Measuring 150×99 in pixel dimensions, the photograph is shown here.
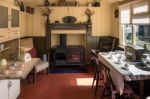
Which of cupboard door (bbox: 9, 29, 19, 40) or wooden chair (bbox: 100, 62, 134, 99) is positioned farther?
cupboard door (bbox: 9, 29, 19, 40)

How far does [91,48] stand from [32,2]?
2.43 meters

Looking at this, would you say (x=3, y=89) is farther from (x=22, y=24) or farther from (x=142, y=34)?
(x=22, y=24)

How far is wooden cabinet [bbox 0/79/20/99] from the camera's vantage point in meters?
3.42

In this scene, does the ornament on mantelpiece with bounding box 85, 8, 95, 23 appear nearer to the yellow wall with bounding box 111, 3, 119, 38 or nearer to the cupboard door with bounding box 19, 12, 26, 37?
the yellow wall with bounding box 111, 3, 119, 38

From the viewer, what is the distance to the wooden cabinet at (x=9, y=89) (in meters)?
3.42

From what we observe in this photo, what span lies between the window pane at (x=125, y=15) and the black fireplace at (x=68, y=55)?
5.22 ft

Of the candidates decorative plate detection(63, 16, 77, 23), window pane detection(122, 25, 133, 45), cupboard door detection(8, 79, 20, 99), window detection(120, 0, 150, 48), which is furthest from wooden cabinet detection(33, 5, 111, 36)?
cupboard door detection(8, 79, 20, 99)

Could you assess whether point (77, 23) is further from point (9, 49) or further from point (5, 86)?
point (5, 86)

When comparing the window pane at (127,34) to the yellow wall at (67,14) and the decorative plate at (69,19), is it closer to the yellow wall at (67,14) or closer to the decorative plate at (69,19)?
the yellow wall at (67,14)

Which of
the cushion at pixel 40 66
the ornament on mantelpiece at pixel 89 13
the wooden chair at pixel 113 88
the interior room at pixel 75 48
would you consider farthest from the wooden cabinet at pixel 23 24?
the wooden chair at pixel 113 88

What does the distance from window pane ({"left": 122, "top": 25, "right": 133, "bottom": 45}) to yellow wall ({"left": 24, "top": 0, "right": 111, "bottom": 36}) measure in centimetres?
135

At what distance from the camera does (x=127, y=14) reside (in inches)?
241

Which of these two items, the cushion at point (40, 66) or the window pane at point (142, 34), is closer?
the window pane at point (142, 34)

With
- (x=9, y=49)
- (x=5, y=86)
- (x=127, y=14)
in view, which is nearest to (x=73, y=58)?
(x=127, y=14)
